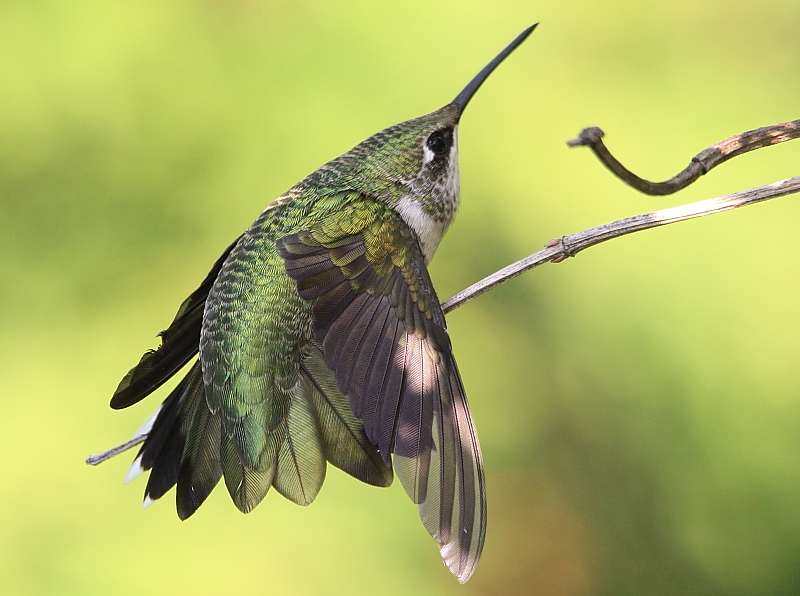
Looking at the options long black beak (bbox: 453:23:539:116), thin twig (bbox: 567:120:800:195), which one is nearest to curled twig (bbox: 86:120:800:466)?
thin twig (bbox: 567:120:800:195)

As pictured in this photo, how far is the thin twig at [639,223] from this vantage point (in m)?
1.24

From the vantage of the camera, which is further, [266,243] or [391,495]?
[391,495]

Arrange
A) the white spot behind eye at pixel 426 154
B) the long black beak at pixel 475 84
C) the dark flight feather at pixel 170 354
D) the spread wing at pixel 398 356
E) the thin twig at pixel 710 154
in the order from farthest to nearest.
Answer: the long black beak at pixel 475 84
the white spot behind eye at pixel 426 154
the dark flight feather at pixel 170 354
the spread wing at pixel 398 356
the thin twig at pixel 710 154

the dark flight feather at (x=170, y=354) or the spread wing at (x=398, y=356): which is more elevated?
the dark flight feather at (x=170, y=354)

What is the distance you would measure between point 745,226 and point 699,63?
0.80 m

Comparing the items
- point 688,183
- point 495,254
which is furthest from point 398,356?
point 495,254

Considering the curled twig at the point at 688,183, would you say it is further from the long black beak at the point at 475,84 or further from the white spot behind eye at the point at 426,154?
the long black beak at the point at 475,84

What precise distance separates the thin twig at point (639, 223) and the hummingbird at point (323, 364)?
7.3 inches

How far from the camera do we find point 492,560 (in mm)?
2488

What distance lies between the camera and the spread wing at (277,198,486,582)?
4.40 feet

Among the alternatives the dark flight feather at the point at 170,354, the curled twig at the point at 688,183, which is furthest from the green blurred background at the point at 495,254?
the curled twig at the point at 688,183

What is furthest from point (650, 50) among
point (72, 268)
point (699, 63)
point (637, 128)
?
point (72, 268)

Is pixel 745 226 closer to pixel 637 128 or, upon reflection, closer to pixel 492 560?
pixel 637 128

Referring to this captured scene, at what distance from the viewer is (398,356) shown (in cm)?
150
